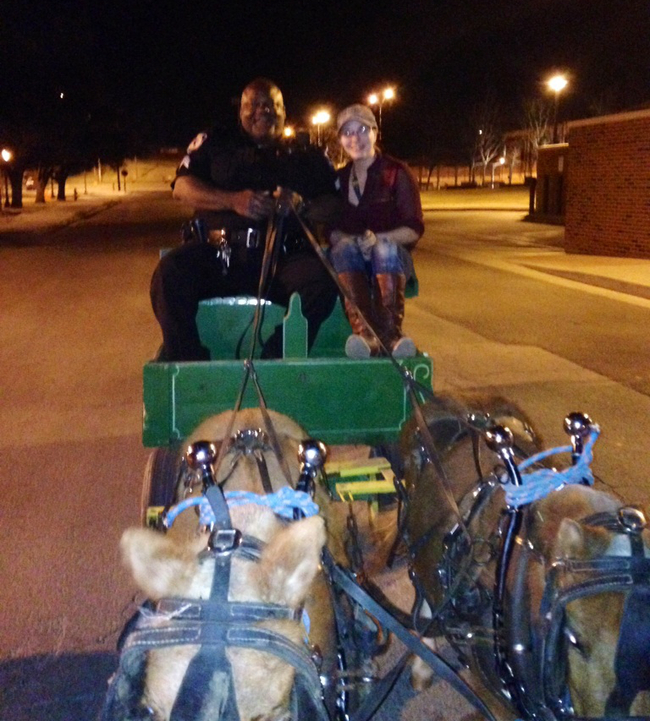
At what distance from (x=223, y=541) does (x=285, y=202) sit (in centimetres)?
307

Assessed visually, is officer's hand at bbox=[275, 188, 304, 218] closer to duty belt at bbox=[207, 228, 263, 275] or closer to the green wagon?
duty belt at bbox=[207, 228, 263, 275]

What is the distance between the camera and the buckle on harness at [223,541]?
207cm

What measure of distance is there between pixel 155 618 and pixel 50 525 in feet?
10.3

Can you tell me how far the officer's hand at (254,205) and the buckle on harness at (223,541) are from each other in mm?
3124

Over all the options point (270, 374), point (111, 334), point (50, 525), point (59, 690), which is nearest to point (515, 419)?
point (270, 374)

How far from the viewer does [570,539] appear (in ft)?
7.05

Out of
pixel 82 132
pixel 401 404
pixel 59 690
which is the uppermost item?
pixel 82 132

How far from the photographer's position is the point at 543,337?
1022cm

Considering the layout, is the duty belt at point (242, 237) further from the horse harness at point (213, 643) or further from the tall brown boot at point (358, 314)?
the horse harness at point (213, 643)

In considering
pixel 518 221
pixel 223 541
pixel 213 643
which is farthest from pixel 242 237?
pixel 518 221

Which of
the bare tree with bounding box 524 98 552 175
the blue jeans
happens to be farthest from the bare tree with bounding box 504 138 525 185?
the blue jeans

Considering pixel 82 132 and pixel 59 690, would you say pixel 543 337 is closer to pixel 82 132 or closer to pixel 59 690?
pixel 59 690

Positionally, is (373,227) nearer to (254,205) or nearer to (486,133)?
(254,205)

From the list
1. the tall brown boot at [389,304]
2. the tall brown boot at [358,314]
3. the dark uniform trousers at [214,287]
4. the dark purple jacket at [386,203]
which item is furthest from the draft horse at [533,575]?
the dark purple jacket at [386,203]
